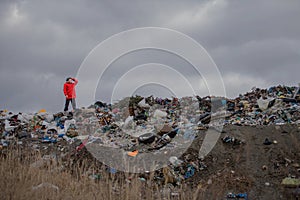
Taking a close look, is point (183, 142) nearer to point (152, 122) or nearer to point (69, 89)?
point (152, 122)

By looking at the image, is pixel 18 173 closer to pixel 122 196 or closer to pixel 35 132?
pixel 122 196

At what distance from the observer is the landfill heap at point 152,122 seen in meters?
7.64

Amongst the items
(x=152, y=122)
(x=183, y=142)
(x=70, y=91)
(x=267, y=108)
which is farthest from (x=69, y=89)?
(x=267, y=108)

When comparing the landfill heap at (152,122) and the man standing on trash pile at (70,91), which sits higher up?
the man standing on trash pile at (70,91)

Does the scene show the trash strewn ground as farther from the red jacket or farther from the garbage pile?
the red jacket

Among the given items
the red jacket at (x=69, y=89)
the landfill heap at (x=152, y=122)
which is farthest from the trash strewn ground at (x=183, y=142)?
the red jacket at (x=69, y=89)

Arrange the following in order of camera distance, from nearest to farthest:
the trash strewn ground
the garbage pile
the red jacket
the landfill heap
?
the trash strewn ground < the landfill heap < the garbage pile < the red jacket

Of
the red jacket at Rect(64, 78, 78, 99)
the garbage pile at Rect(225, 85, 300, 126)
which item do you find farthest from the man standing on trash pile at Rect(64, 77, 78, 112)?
the garbage pile at Rect(225, 85, 300, 126)

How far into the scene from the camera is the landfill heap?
7642 millimetres

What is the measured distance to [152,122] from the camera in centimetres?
927

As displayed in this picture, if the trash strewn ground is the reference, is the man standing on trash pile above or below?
above

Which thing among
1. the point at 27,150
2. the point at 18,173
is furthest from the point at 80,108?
the point at 18,173

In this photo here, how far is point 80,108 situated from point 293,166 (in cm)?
689

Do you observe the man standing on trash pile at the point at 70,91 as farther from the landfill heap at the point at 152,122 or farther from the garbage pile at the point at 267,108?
the garbage pile at the point at 267,108
